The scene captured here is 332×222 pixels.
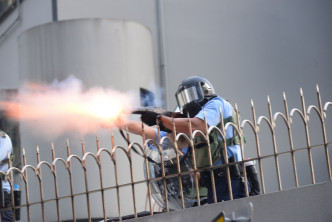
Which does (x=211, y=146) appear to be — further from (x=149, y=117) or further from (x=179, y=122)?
(x=149, y=117)

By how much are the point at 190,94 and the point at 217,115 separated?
465 millimetres

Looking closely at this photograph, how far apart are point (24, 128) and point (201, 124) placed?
4.67m

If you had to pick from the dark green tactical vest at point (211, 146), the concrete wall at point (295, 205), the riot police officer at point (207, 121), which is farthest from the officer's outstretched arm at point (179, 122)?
the concrete wall at point (295, 205)

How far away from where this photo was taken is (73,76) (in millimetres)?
10164

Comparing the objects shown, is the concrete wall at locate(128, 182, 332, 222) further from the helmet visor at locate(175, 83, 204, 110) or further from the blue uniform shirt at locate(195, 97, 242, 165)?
the helmet visor at locate(175, 83, 204, 110)

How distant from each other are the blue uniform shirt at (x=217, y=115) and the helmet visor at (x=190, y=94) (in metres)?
0.19

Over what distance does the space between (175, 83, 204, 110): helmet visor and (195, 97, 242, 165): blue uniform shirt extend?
0.61 feet

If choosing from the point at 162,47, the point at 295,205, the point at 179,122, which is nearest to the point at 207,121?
the point at 179,122

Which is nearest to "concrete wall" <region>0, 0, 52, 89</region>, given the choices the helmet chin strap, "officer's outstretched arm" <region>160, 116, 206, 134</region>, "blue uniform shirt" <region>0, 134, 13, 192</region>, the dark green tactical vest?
"blue uniform shirt" <region>0, 134, 13, 192</region>

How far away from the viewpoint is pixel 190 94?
6832 millimetres

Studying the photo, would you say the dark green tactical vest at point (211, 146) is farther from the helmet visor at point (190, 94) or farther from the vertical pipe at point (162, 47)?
the vertical pipe at point (162, 47)

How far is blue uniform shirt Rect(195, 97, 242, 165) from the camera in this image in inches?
249

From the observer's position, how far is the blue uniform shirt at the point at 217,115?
20.8 ft

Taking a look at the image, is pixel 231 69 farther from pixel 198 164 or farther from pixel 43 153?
pixel 198 164
